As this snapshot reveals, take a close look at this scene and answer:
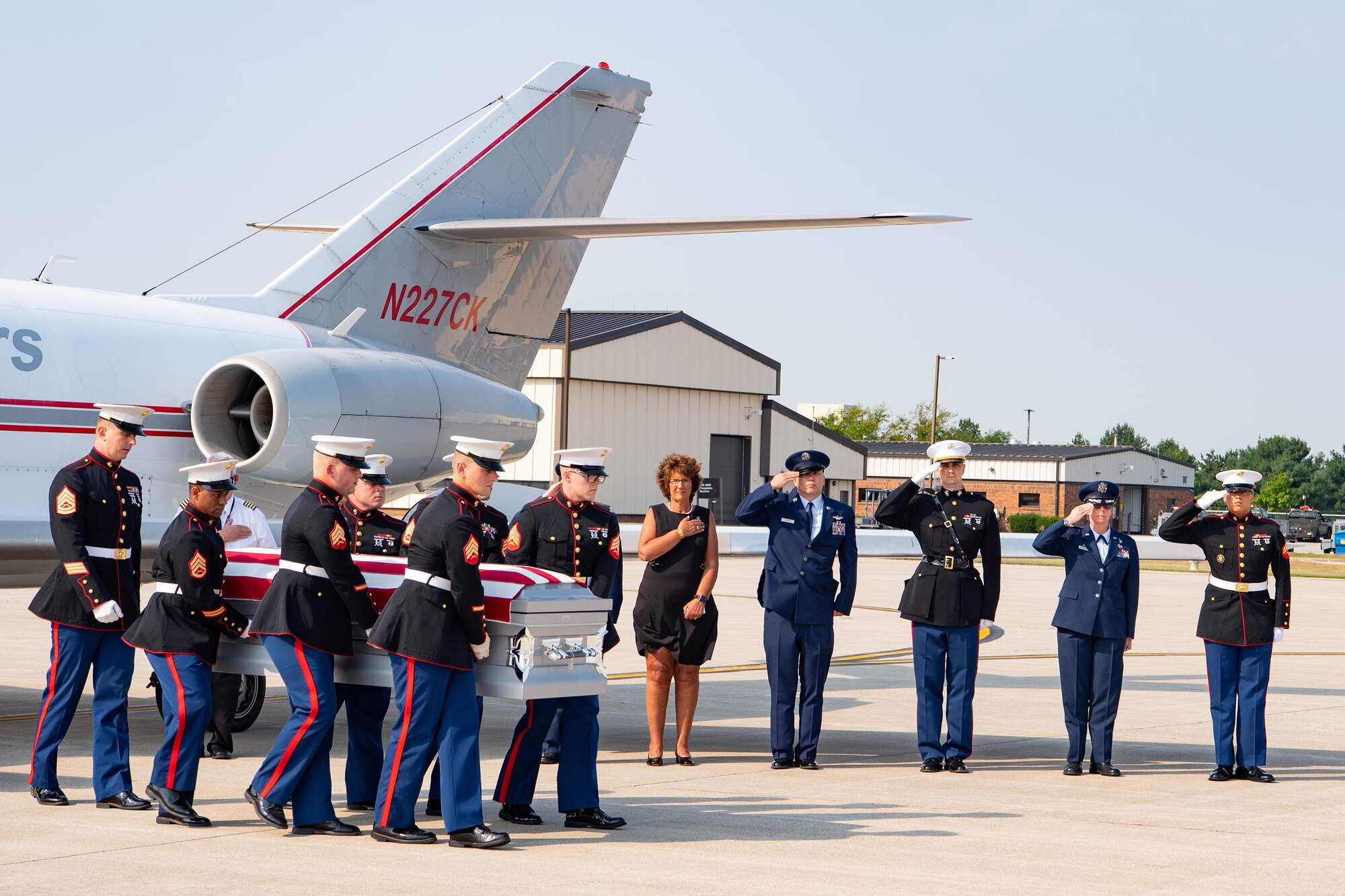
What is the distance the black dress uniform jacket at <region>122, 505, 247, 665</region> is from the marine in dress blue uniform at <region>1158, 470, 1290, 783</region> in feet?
19.7

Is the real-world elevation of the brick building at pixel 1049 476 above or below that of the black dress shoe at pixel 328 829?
above

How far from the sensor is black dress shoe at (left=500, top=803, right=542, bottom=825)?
799cm

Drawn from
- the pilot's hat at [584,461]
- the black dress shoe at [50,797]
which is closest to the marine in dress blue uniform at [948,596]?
the pilot's hat at [584,461]

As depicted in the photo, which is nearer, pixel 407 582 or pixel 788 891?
pixel 788 891

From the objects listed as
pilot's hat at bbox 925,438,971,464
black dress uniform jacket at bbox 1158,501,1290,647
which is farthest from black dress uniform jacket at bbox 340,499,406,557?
black dress uniform jacket at bbox 1158,501,1290,647

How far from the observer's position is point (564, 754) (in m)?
7.95

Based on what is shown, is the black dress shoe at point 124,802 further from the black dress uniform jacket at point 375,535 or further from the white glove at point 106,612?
the black dress uniform jacket at point 375,535

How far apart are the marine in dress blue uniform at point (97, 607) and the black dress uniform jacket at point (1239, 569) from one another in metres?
6.66

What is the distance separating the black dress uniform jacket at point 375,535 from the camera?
9367 millimetres

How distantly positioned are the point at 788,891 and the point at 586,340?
156ft

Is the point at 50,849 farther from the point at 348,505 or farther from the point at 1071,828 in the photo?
the point at 1071,828

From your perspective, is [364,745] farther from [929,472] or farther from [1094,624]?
[1094,624]

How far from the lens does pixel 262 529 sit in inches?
403

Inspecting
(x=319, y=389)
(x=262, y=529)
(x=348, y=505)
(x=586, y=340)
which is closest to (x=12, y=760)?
(x=262, y=529)
